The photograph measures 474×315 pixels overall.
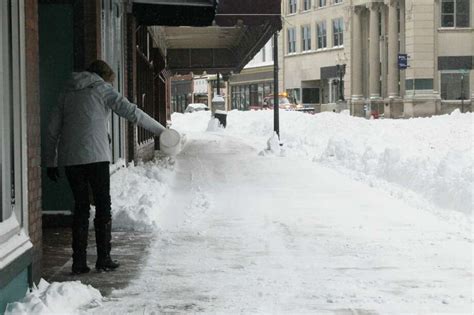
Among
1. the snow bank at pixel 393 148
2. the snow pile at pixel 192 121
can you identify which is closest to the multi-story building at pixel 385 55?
the snow pile at pixel 192 121

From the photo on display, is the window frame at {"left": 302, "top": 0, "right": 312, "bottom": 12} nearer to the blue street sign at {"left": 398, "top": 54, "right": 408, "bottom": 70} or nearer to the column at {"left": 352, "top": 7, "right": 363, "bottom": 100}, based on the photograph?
the column at {"left": 352, "top": 7, "right": 363, "bottom": 100}

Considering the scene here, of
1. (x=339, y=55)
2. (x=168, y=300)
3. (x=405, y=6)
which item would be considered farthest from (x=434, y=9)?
(x=168, y=300)

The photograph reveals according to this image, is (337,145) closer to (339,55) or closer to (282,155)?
(282,155)

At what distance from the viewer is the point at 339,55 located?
5656cm

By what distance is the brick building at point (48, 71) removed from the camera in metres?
4.77

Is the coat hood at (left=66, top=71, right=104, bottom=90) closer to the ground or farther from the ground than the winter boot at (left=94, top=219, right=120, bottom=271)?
farther from the ground

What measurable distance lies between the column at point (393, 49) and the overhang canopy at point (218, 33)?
2166cm

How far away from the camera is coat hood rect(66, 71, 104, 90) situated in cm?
591

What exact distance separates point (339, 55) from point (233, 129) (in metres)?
23.5

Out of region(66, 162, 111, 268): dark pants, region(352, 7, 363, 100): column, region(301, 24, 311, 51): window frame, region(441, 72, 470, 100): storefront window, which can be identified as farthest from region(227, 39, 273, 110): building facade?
region(66, 162, 111, 268): dark pants

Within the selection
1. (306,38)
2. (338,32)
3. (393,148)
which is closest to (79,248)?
(393,148)

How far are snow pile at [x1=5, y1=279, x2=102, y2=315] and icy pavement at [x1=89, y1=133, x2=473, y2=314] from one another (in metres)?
0.15

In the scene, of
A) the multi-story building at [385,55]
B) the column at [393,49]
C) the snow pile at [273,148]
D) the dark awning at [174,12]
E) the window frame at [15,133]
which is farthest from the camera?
the column at [393,49]

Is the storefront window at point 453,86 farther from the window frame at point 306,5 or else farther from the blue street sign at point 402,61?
the window frame at point 306,5
